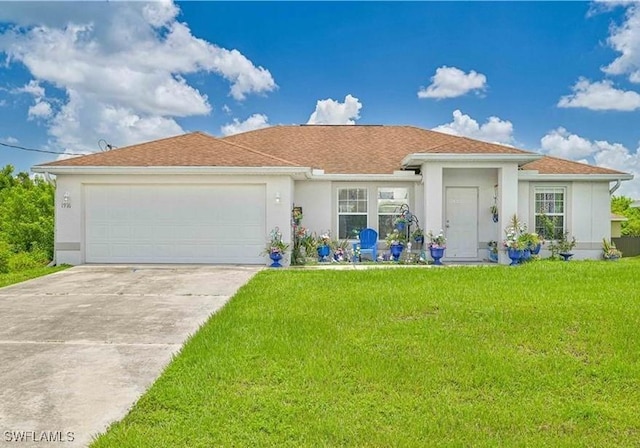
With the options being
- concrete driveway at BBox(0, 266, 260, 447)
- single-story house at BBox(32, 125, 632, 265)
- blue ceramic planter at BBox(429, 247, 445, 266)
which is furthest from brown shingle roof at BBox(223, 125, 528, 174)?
concrete driveway at BBox(0, 266, 260, 447)

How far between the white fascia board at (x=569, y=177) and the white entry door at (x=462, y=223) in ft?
5.29

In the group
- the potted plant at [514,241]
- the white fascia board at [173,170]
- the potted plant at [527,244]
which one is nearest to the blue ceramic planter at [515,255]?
the potted plant at [514,241]

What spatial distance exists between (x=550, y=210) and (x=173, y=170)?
11338mm

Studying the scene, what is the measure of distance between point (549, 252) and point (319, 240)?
7.14 meters

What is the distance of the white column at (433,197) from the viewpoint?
44.1 feet

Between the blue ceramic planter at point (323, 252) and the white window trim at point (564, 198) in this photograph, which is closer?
the blue ceramic planter at point (323, 252)

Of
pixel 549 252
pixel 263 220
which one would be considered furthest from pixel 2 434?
pixel 549 252

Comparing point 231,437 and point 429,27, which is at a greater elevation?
point 429,27

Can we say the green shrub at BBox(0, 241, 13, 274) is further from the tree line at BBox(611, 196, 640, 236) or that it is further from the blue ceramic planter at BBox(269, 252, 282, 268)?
the tree line at BBox(611, 196, 640, 236)

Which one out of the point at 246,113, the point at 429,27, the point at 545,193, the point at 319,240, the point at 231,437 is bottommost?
the point at 231,437

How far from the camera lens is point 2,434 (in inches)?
138

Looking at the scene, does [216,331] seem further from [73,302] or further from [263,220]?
[263,220]

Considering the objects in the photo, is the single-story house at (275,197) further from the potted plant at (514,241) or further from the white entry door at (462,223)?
the potted plant at (514,241)

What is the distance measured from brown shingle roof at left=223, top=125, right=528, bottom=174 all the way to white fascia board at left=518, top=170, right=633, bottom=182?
151 cm
